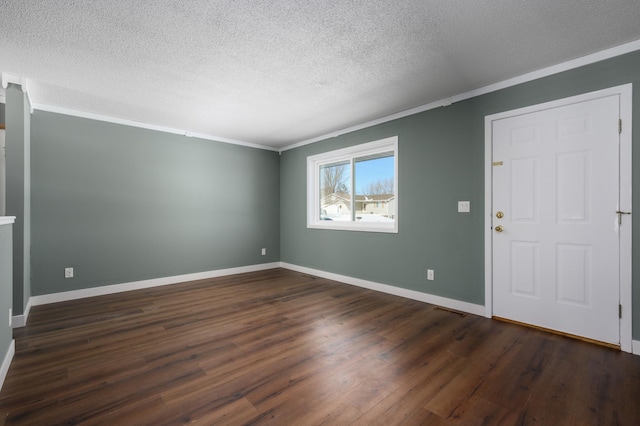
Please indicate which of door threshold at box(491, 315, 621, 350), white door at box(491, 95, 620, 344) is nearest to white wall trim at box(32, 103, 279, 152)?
white door at box(491, 95, 620, 344)

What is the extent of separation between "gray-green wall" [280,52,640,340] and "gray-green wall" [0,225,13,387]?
3.82 meters

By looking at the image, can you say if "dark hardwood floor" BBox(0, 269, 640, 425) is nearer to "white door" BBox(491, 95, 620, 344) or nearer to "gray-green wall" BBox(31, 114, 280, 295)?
"white door" BBox(491, 95, 620, 344)

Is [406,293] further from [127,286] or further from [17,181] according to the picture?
[17,181]

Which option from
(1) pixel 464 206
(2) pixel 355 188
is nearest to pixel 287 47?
(1) pixel 464 206

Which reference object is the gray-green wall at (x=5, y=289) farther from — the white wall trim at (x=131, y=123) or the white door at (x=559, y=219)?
the white door at (x=559, y=219)

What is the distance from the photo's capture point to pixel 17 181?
9.58 feet

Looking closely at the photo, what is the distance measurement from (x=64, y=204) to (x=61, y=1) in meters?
2.81

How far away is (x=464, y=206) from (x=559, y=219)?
2.86ft

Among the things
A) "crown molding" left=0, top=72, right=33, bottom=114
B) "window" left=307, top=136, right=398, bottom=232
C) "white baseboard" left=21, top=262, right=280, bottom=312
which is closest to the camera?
"crown molding" left=0, top=72, right=33, bottom=114

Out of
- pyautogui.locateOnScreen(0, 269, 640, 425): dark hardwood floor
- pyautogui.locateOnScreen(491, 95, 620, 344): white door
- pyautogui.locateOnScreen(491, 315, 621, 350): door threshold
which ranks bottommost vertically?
pyautogui.locateOnScreen(0, 269, 640, 425): dark hardwood floor

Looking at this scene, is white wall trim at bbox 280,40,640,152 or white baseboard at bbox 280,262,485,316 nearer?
white wall trim at bbox 280,40,640,152

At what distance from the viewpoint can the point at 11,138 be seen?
2906 mm

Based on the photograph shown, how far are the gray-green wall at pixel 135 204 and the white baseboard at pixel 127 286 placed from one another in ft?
0.21

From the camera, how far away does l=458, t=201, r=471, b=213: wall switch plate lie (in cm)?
328
